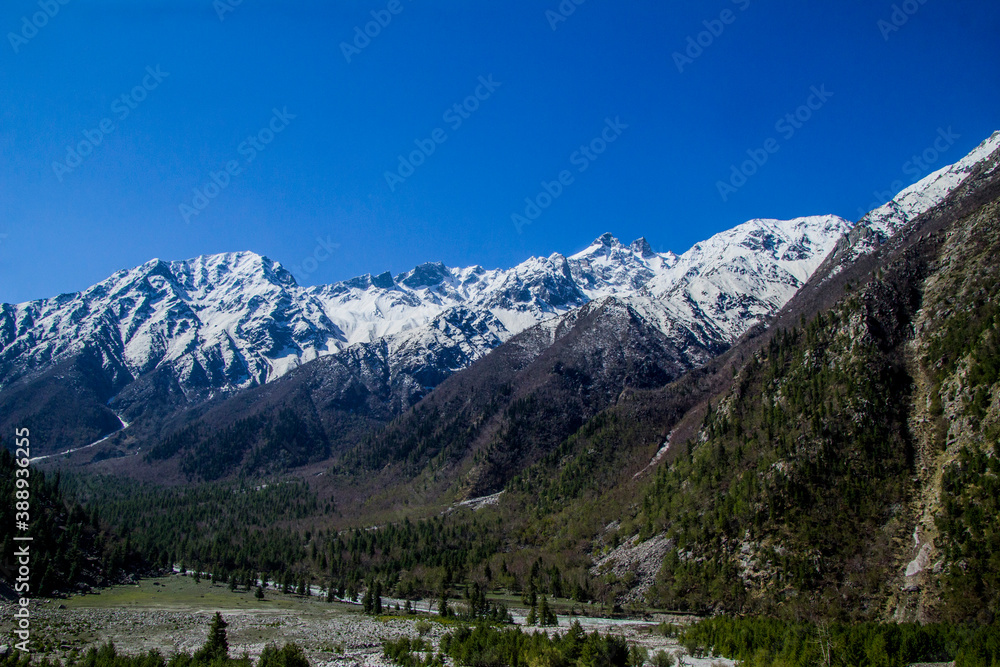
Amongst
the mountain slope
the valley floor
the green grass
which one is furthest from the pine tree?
the mountain slope

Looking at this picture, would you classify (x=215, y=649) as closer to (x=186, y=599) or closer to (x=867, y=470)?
(x=186, y=599)

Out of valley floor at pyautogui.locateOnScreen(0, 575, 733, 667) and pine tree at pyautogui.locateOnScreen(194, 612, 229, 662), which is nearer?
pine tree at pyautogui.locateOnScreen(194, 612, 229, 662)

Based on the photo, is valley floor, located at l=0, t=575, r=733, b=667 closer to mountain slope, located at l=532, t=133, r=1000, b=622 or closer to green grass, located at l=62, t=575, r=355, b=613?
green grass, located at l=62, t=575, r=355, b=613

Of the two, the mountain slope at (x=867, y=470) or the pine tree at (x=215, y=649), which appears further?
the mountain slope at (x=867, y=470)

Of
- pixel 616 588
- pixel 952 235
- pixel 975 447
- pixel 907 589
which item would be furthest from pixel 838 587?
pixel 952 235

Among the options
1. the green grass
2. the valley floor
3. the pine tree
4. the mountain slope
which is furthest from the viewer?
the green grass

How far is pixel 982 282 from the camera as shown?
4985 inches

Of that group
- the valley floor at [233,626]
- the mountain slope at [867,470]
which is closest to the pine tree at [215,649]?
the valley floor at [233,626]

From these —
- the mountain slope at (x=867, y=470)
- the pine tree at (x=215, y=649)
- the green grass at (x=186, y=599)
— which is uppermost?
the mountain slope at (x=867, y=470)

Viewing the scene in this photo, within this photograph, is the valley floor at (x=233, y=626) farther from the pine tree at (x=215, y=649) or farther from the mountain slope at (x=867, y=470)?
the mountain slope at (x=867, y=470)

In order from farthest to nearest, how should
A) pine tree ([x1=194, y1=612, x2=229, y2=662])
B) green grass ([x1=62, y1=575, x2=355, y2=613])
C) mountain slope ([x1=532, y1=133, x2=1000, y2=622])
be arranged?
green grass ([x1=62, y1=575, x2=355, y2=613])
mountain slope ([x1=532, y1=133, x2=1000, y2=622])
pine tree ([x1=194, y1=612, x2=229, y2=662])

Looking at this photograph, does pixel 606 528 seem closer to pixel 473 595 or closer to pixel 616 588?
pixel 616 588

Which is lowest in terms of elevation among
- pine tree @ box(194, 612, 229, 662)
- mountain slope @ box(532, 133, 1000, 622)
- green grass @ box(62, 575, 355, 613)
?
green grass @ box(62, 575, 355, 613)

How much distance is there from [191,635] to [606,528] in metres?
117
